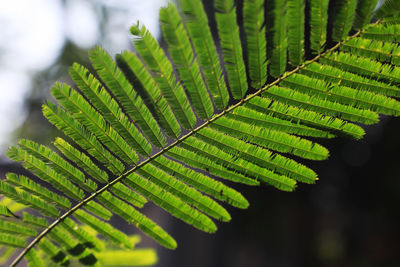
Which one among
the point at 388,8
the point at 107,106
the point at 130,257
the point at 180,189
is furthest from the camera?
the point at 130,257

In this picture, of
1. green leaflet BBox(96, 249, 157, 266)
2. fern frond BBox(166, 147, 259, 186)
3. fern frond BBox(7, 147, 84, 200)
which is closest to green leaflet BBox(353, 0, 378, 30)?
fern frond BBox(166, 147, 259, 186)

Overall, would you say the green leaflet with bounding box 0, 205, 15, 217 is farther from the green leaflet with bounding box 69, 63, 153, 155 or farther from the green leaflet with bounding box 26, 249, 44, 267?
the green leaflet with bounding box 69, 63, 153, 155

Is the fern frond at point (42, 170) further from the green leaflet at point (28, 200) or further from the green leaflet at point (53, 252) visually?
the green leaflet at point (53, 252)

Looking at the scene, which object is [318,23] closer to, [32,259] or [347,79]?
[347,79]

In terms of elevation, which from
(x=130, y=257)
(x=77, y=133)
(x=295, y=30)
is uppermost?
Answer: (x=295, y=30)

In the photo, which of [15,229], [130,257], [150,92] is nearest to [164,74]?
[150,92]

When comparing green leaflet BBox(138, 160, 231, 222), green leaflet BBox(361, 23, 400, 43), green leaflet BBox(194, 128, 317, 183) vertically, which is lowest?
green leaflet BBox(138, 160, 231, 222)

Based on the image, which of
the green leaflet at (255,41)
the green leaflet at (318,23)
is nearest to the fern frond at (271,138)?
the green leaflet at (255,41)
